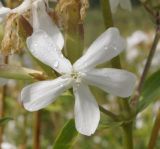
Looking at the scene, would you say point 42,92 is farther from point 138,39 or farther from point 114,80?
point 138,39

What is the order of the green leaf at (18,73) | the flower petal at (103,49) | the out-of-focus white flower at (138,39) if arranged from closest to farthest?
1. the flower petal at (103,49)
2. the green leaf at (18,73)
3. the out-of-focus white flower at (138,39)

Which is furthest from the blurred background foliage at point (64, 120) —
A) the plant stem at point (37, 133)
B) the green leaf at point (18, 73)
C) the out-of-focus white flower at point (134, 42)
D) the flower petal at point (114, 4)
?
the green leaf at point (18, 73)

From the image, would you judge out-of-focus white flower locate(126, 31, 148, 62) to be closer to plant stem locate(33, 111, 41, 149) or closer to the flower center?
plant stem locate(33, 111, 41, 149)

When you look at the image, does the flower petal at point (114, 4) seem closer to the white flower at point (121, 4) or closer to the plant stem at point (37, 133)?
the white flower at point (121, 4)

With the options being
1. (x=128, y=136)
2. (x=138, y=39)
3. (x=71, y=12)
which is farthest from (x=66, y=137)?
(x=138, y=39)

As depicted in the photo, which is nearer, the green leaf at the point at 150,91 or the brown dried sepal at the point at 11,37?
the brown dried sepal at the point at 11,37

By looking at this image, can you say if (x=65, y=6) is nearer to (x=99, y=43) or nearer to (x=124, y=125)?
(x=99, y=43)

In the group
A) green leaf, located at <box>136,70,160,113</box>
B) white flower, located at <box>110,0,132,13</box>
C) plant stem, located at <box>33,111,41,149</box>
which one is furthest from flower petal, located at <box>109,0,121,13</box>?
plant stem, located at <box>33,111,41,149</box>
